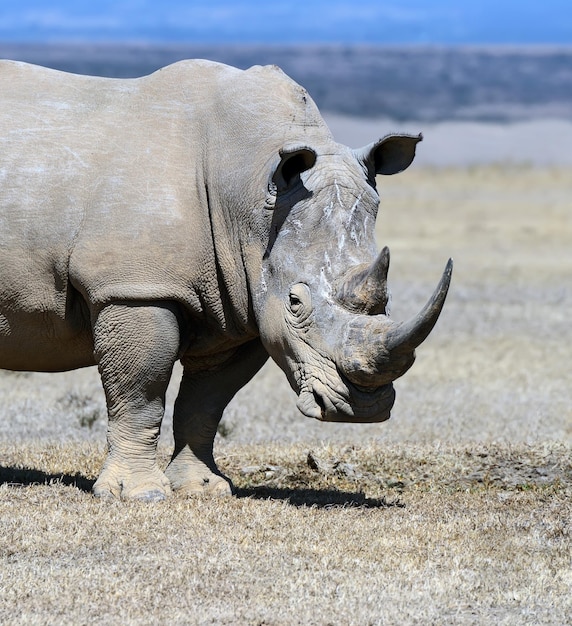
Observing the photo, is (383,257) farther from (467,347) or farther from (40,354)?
(467,347)

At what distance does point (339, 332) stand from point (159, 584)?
1731 mm

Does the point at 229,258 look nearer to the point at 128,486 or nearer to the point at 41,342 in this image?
the point at 41,342

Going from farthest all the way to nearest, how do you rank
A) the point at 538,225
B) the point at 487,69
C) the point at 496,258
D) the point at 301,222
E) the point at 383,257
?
the point at 487,69 < the point at 538,225 < the point at 496,258 < the point at 301,222 < the point at 383,257

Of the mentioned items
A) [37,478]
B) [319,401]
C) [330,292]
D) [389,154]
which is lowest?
[37,478]

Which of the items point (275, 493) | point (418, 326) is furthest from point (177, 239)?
point (275, 493)

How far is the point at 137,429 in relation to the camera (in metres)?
8.52

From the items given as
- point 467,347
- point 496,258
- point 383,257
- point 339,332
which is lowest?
point 496,258

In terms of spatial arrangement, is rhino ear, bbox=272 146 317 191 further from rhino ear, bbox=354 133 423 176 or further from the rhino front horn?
the rhino front horn

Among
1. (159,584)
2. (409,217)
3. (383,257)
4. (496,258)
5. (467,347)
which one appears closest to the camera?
(159,584)

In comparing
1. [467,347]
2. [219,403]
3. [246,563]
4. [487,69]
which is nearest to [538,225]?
[467,347]

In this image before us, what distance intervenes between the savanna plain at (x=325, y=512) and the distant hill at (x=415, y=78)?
69.3 m

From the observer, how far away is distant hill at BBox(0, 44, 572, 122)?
326 feet

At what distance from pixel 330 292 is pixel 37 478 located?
7.53ft

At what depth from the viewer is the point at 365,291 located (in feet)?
25.5
